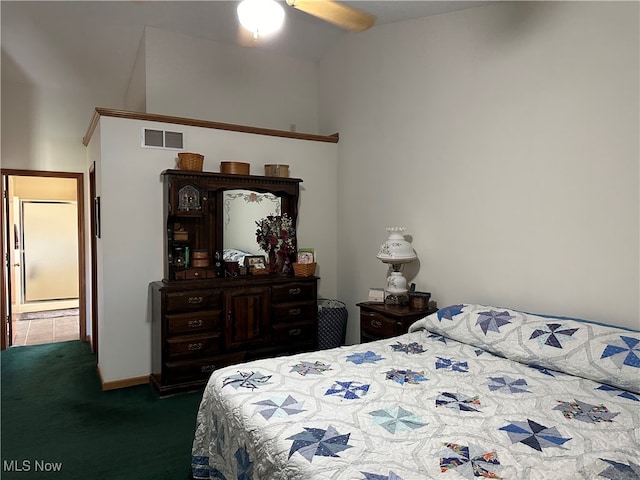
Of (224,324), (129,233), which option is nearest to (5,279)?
(129,233)

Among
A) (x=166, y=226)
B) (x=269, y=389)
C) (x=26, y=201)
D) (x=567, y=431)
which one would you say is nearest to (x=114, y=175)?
(x=166, y=226)

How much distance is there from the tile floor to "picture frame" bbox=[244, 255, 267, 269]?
8.85ft

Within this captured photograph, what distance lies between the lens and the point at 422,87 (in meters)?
3.46

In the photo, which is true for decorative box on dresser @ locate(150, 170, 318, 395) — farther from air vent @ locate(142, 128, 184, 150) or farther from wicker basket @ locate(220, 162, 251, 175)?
air vent @ locate(142, 128, 184, 150)

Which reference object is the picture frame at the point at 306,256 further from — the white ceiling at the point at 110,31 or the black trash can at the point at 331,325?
the white ceiling at the point at 110,31

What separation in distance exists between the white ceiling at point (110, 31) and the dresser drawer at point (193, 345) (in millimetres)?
2795

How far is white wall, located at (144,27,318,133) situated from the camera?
165 inches

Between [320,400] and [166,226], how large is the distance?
243 cm

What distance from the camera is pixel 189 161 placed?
3.57 m

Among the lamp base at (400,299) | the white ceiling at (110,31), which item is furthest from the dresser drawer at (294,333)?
the white ceiling at (110,31)

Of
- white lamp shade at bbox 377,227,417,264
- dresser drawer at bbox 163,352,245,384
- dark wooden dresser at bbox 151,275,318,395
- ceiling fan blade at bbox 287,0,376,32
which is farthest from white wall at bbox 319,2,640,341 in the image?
dresser drawer at bbox 163,352,245,384

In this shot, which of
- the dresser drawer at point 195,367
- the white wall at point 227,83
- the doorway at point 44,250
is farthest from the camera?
the doorway at point 44,250

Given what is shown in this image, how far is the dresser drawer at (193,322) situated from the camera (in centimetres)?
331

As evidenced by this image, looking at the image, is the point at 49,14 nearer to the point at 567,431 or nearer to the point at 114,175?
the point at 114,175
